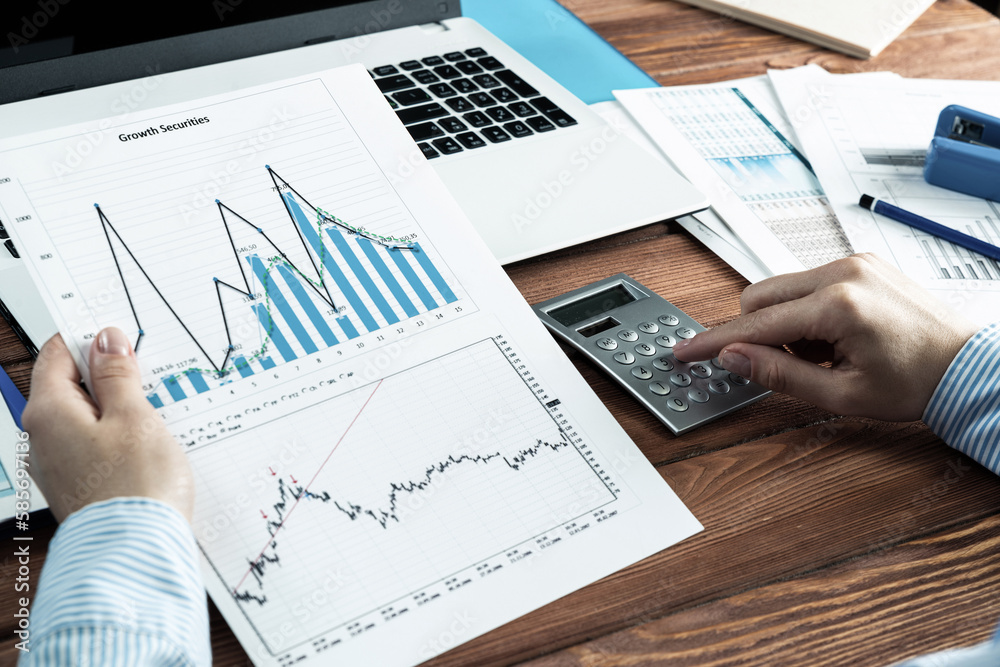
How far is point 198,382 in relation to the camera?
1.65 ft

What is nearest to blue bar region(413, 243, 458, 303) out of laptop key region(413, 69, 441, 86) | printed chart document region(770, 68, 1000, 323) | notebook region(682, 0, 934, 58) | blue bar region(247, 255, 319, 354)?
blue bar region(247, 255, 319, 354)

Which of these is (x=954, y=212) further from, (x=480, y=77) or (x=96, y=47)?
(x=96, y=47)

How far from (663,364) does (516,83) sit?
15.9 inches

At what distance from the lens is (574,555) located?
48cm

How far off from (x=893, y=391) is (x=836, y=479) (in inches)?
3.2

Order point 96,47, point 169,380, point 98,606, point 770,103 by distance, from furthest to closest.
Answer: point 770,103
point 96,47
point 169,380
point 98,606

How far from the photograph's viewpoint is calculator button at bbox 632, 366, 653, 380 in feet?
1.96

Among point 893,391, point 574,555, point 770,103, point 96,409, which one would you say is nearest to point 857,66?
point 770,103

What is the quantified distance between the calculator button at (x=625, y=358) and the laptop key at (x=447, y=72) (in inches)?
16.0

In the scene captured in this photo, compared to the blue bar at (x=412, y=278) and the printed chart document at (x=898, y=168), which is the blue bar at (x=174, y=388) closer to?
the blue bar at (x=412, y=278)

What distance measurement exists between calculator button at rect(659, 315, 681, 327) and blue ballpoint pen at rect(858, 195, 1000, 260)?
30cm

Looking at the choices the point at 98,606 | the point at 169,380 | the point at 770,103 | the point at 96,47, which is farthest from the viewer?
the point at 770,103

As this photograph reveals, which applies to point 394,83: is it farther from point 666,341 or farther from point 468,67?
point 666,341

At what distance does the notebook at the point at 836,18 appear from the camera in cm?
109
